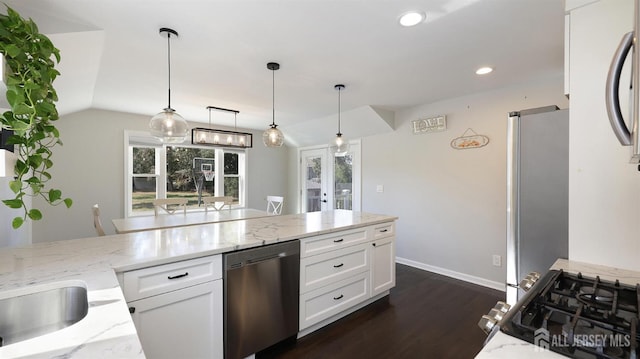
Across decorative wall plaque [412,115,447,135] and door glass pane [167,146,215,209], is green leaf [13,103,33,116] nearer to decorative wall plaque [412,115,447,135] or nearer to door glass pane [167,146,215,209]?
decorative wall plaque [412,115,447,135]

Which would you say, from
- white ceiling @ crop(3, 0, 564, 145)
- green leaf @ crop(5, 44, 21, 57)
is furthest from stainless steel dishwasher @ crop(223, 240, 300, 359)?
white ceiling @ crop(3, 0, 564, 145)

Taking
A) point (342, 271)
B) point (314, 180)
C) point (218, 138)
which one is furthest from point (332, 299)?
point (314, 180)

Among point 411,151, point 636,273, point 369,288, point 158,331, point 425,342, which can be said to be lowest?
point 425,342

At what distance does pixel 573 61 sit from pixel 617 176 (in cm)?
53

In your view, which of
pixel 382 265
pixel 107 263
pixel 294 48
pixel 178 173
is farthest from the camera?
pixel 178 173

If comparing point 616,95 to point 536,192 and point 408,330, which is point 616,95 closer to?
point 536,192

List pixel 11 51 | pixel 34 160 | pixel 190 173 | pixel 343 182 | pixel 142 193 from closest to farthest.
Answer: pixel 11 51 → pixel 34 160 → pixel 142 193 → pixel 190 173 → pixel 343 182

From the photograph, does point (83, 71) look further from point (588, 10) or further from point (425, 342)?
point (425, 342)

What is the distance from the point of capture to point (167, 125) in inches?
89.8

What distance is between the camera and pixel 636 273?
1054 millimetres

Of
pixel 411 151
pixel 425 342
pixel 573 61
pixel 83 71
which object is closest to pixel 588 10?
pixel 573 61

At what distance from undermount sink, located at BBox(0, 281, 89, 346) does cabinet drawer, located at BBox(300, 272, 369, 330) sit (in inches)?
53.7

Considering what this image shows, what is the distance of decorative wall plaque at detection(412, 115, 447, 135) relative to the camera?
3.68 m

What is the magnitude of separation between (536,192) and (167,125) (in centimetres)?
275
